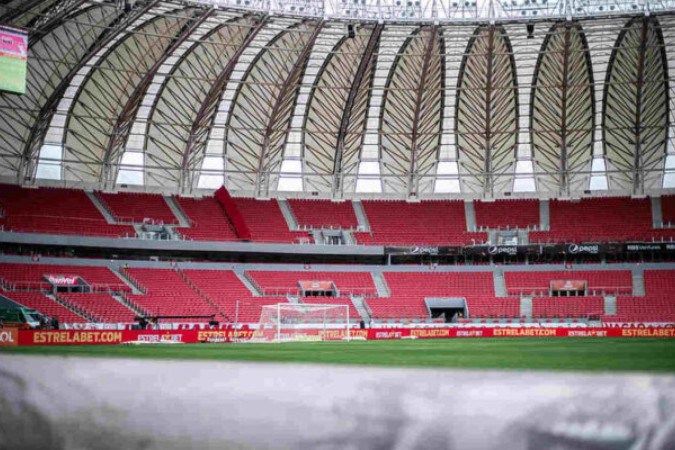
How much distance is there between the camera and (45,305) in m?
54.4

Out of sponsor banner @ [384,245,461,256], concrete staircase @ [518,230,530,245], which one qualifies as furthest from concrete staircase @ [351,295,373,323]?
concrete staircase @ [518,230,530,245]

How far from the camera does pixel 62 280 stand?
58.6 meters

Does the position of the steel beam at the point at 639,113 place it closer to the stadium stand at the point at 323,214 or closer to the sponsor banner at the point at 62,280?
the stadium stand at the point at 323,214

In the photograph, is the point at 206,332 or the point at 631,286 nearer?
the point at 206,332

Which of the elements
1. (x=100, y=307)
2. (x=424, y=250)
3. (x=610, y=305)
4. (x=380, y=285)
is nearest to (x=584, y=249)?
(x=610, y=305)

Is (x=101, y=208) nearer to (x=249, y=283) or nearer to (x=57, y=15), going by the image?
(x=249, y=283)

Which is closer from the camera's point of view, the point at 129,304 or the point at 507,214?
the point at 129,304

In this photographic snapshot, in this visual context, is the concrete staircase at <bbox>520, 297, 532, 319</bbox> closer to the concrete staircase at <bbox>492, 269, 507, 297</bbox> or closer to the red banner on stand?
the concrete staircase at <bbox>492, 269, 507, 297</bbox>

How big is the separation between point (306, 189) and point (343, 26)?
23297 mm

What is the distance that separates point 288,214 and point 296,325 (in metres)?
27.0

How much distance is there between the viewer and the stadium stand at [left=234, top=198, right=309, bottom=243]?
6931 centimetres

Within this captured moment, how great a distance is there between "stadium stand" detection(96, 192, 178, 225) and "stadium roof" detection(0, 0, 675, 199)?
3.91ft

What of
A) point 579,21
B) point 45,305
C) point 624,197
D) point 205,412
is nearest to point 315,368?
point 205,412

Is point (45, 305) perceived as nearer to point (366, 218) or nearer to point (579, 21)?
point (366, 218)
